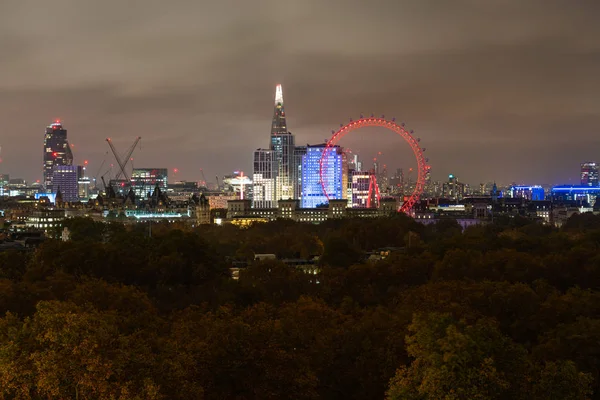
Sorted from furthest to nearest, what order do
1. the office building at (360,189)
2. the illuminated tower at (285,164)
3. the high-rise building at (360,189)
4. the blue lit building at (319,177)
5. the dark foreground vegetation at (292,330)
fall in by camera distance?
the illuminated tower at (285,164) → the high-rise building at (360,189) → the office building at (360,189) → the blue lit building at (319,177) → the dark foreground vegetation at (292,330)

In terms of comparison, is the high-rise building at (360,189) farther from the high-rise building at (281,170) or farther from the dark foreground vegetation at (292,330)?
the dark foreground vegetation at (292,330)

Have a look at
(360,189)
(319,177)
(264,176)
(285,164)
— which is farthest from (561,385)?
(264,176)

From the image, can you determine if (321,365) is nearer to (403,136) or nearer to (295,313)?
(295,313)

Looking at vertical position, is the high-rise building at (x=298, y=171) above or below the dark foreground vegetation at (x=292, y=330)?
above

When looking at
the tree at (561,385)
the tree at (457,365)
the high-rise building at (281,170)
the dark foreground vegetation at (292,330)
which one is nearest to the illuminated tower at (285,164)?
the high-rise building at (281,170)

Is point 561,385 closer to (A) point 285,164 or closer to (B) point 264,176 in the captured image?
(A) point 285,164

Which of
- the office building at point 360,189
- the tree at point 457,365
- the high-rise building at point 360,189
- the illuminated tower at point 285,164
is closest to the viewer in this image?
the tree at point 457,365

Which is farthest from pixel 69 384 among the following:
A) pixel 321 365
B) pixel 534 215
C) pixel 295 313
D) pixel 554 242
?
pixel 534 215

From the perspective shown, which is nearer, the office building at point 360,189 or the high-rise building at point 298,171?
the office building at point 360,189
